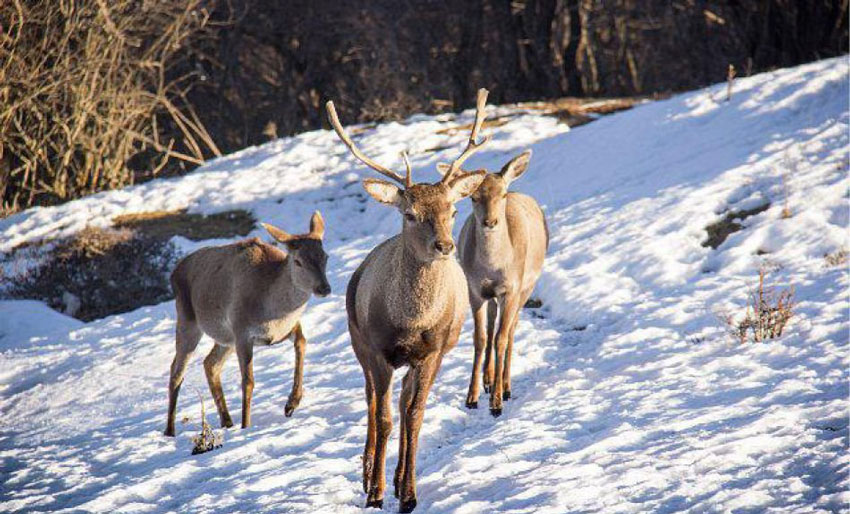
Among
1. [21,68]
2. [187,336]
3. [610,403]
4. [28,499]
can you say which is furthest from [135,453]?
[21,68]

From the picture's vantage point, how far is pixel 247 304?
27.7ft

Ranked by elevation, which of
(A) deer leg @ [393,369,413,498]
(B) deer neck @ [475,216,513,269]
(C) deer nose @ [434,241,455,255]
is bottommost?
(A) deer leg @ [393,369,413,498]

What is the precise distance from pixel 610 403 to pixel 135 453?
4.15 m

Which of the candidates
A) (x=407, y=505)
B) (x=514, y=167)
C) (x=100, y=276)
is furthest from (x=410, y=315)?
(x=100, y=276)

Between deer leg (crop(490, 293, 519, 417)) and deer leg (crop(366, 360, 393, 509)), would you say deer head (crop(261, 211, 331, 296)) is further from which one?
deer leg (crop(366, 360, 393, 509))

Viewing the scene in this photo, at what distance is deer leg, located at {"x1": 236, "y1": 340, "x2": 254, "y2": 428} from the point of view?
7.93m

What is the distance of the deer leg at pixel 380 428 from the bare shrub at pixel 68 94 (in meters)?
15.1

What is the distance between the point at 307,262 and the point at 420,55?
2140cm

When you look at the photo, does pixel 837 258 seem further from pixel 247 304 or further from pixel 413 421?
pixel 247 304

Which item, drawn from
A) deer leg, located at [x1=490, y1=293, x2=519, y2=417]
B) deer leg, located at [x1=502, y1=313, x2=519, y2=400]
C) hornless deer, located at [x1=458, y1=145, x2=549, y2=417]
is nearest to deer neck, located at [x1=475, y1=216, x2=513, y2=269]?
hornless deer, located at [x1=458, y1=145, x2=549, y2=417]

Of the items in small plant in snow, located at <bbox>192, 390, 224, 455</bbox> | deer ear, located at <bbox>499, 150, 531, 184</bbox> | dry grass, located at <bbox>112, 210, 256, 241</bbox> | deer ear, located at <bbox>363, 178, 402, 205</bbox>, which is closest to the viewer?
deer ear, located at <bbox>363, 178, 402, 205</bbox>

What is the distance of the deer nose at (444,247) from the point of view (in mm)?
5539

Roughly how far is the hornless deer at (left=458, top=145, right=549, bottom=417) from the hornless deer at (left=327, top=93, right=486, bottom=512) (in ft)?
5.87

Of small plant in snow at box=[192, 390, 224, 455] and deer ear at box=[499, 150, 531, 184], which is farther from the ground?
deer ear at box=[499, 150, 531, 184]
